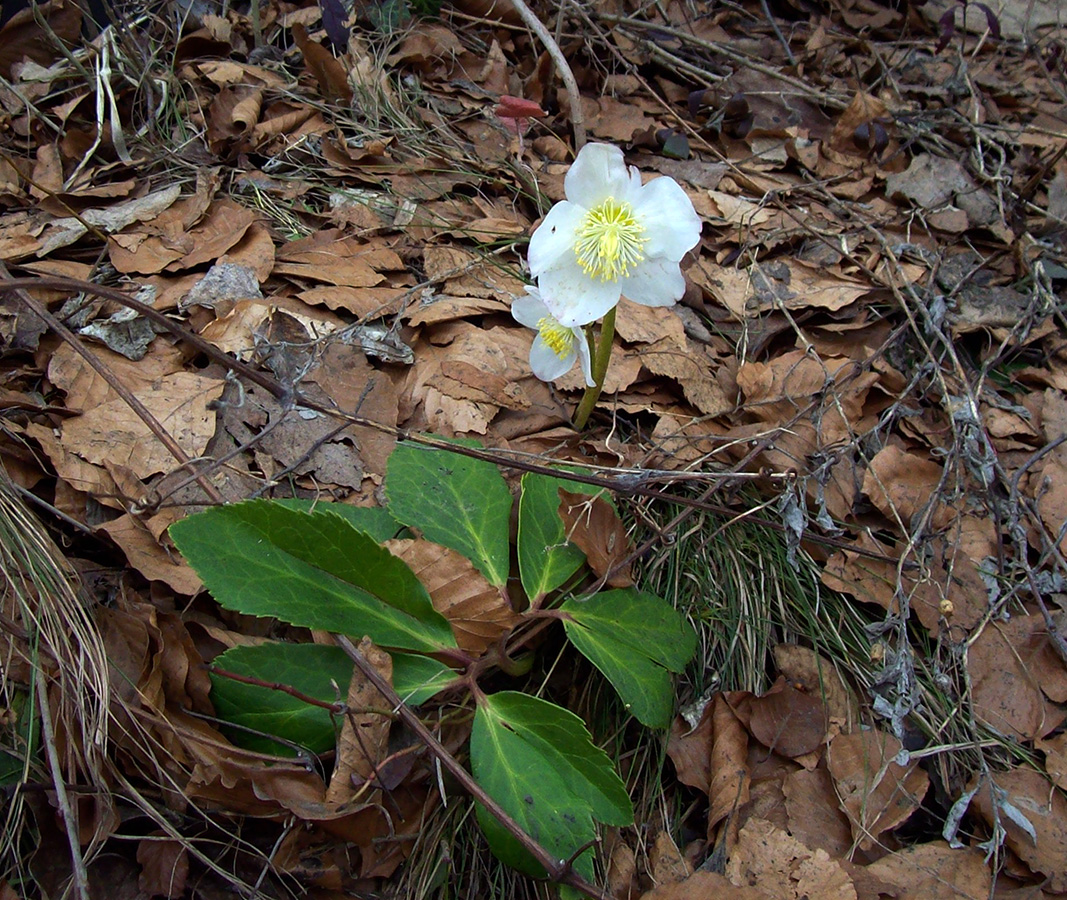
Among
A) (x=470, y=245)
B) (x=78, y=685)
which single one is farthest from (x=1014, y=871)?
(x=470, y=245)

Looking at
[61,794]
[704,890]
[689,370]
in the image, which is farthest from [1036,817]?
[61,794]

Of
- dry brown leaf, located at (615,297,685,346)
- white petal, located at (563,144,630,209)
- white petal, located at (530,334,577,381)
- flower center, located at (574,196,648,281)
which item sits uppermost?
white petal, located at (563,144,630,209)

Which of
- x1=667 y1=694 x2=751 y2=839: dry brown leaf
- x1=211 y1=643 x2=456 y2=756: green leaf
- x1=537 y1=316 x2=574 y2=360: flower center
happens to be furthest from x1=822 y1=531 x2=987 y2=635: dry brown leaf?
x1=211 y1=643 x2=456 y2=756: green leaf

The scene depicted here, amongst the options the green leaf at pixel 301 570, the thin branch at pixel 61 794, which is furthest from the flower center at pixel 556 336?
the thin branch at pixel 61 794

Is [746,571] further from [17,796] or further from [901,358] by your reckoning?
[17,796]

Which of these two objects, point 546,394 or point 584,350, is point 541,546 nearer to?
point 584,350

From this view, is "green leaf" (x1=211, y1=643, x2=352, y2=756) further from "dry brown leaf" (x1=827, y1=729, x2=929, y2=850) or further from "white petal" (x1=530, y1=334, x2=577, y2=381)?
"dry brown leaf" (x1=827, y1=729, x2=929, y2=850)
